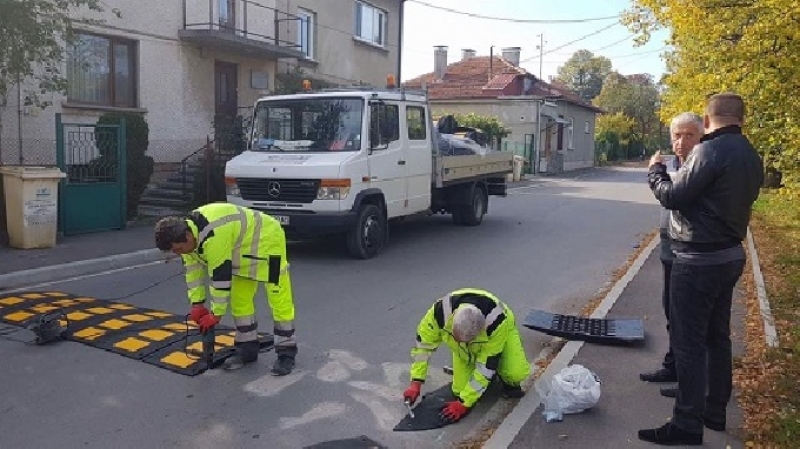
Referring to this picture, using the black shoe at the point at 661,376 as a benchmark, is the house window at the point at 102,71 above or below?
above

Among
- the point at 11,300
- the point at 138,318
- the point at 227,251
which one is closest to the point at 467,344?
the point at 227,251

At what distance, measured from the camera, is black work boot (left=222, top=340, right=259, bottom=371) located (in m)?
5.65

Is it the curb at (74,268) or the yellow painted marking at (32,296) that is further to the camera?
the curb at (74,268)

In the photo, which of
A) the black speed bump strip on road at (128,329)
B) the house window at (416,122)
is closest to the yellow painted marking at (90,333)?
the black speed bump strip on road at (128,329)

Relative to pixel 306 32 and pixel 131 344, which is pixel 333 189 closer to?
pixel 131 344

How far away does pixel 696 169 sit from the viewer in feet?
13.0

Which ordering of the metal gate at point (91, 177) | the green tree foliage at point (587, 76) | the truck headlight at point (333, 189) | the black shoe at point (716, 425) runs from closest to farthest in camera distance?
the black shoe at point (716, 425), the truck headlight at point (333, 189), the metal gate at point (91, 177), the green tree foliage at point (587, 76)

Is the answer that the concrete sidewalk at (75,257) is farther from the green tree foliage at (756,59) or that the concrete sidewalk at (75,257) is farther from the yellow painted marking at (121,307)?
the green tree foliage at (756,59)

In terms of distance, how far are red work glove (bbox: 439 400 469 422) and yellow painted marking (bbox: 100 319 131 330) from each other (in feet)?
11.4

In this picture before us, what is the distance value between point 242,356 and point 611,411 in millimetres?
2830

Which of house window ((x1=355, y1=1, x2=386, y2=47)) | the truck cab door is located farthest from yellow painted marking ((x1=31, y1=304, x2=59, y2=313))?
house window ((x1=355, y1=1, x2=386, y2=47))

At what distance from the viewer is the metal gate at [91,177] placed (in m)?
11.2

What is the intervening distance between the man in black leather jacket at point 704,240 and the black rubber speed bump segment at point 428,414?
1.26 metres

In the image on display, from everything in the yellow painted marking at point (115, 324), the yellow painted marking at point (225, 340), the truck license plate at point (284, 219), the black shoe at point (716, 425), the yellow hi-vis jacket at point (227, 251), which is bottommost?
the yellow painted marking at point (115, 324)
